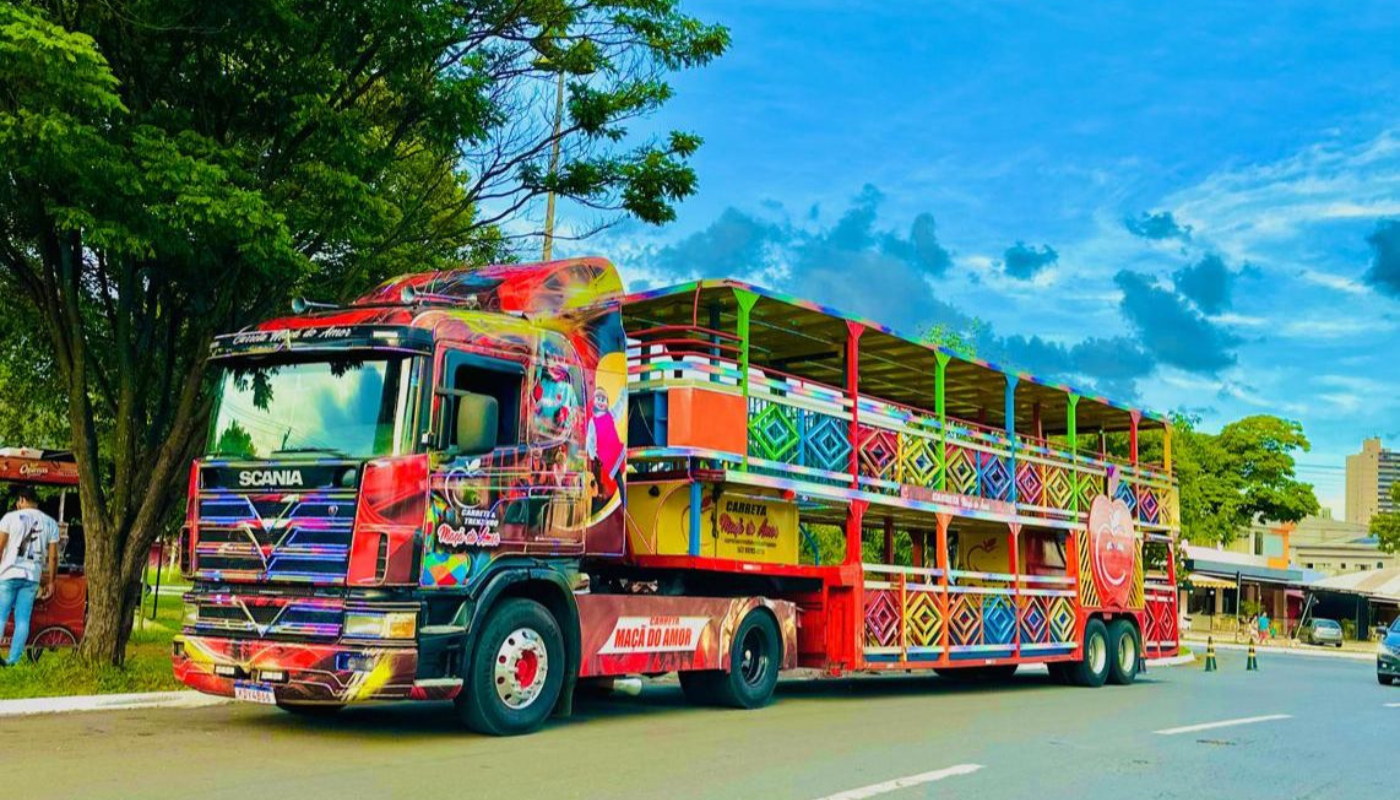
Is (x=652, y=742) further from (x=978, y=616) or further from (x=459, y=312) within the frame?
(x=978, y=616)

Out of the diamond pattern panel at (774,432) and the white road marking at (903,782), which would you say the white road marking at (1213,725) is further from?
the diamond pattern panel at (774,432)

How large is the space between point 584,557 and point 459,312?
249 centimetres

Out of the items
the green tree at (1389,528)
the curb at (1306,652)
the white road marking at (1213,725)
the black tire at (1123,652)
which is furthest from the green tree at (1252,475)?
the white road marking at (1213,725)

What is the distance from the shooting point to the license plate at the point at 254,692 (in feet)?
31.0

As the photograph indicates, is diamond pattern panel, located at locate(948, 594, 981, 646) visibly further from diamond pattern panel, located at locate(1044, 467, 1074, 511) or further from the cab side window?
the cab side window

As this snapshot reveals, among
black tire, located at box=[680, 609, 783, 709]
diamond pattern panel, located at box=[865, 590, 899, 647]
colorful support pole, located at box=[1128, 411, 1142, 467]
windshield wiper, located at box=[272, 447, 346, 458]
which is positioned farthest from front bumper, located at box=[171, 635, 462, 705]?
colorful support pole, located at box=[1128, 411, 1142, 467]

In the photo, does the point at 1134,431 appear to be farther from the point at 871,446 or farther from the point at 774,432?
the point at 774,432

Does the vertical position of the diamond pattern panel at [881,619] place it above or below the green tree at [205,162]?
below

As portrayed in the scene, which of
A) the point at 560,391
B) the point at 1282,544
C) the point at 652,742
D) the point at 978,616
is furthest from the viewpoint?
the point at 1282,544

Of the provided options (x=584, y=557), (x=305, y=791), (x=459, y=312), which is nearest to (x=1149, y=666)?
(x=584, y=557)

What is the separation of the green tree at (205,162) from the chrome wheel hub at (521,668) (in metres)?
4.41

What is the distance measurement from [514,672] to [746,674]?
3.86m

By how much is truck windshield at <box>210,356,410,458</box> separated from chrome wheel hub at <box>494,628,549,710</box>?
187 centimetres

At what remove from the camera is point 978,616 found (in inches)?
658
